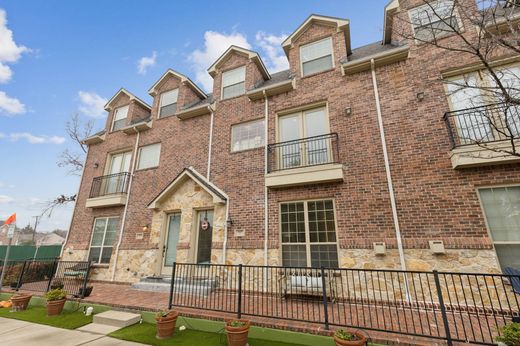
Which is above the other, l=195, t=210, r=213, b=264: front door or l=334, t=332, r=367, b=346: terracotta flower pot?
l=195, t=210, r=213, b=264: front door

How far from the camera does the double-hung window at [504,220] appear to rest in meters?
5.05

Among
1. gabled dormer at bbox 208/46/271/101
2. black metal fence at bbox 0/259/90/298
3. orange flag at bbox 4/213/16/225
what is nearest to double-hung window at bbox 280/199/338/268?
gabled dormer at bbox 208/46/271/101

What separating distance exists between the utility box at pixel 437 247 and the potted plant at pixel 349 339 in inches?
135

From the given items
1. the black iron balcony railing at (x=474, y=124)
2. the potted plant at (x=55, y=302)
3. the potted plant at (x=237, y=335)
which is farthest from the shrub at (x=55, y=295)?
the black iron balcony railing at (x=474, y=124)

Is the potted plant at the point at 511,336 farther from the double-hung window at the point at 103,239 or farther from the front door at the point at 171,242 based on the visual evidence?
the double-hung window at the point at 103,239

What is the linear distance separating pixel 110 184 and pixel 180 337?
9302 mm

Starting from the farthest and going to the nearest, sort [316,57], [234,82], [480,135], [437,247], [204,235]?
[234,82], [316,57], [204,235], [480,135], [437,247]

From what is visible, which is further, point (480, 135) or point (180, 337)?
point (480, 135)

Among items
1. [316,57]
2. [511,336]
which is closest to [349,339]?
[511,336]

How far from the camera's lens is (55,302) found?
599 centimetres

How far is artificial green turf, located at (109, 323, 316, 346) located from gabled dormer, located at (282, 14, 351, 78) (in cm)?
845

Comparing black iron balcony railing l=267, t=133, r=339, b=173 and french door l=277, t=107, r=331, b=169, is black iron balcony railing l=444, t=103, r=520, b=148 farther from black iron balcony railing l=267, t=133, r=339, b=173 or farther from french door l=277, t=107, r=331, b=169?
french door l=277, t=107, r=331, b=169

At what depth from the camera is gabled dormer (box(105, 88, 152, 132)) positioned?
12320 mm

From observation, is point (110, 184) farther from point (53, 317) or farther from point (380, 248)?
point (380, 248)
